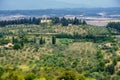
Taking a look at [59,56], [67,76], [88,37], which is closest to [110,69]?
[59,56]

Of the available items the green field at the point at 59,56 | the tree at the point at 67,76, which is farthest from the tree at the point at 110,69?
the tree at the point at 67,76

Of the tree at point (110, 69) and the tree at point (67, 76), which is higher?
the tree at point (67, 76)

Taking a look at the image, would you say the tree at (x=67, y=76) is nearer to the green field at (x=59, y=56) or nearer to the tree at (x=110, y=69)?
the green field at (x=59, y=56)

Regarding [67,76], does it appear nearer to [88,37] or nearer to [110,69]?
[110,69]

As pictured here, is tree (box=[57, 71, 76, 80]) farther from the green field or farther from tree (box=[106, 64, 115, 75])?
tree (box=[106, 64, 115, 75])

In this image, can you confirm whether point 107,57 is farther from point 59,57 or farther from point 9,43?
point 9,43

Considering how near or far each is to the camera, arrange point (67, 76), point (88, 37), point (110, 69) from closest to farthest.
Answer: point (67, 76), point (110, 69), point (88, 37)

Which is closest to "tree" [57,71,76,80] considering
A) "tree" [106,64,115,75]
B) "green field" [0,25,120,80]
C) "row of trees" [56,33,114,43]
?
"green field" [0,25,120,80]

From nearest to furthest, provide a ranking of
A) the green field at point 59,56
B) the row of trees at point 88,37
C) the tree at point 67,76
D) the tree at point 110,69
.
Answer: the tree at point 67,76, the green field at point 59,56, the tree at point 110,69, the row of trees at point 88,37

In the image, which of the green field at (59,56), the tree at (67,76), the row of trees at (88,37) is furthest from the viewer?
the row of trees at (88,37)

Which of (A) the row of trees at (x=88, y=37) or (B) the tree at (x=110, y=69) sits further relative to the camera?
(A) the row of trees at (x=88, y=37)

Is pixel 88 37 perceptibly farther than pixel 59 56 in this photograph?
Yes
